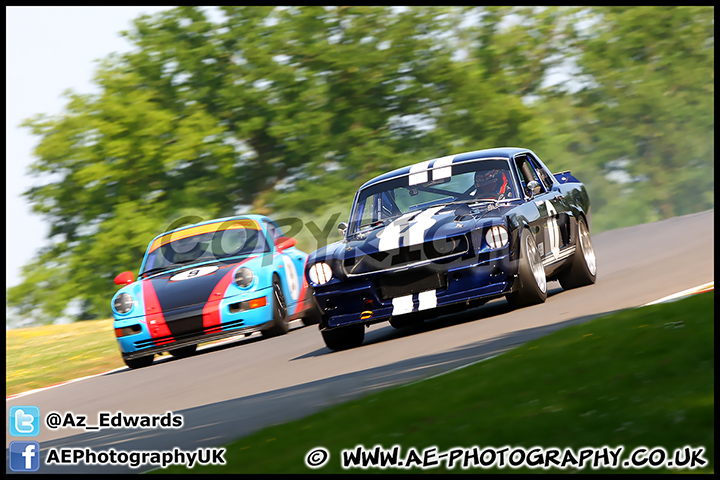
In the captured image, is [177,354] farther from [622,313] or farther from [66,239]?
[66,239]

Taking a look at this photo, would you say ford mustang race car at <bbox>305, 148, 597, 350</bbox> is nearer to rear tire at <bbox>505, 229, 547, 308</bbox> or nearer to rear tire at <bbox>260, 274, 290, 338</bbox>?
rear tire at <bbox>505, 229, 547, 308</bbox>

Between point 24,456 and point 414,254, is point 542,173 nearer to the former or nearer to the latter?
point 414,254

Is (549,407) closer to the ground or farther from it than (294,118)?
farther from it

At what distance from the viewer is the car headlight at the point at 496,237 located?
8.66 meters

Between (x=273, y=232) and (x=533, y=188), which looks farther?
(x=273, y=232)

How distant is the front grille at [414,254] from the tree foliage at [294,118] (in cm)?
1491

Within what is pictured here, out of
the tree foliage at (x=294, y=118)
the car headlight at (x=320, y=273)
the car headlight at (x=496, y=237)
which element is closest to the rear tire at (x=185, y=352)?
the car headlight at (x=320, y=273)

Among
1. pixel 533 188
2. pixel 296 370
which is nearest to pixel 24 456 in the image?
pixel 296 370

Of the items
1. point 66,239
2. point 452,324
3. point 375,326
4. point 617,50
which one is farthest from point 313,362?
point 617,50

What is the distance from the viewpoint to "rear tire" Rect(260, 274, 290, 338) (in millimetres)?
11477

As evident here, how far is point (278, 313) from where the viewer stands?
1156 centimetres

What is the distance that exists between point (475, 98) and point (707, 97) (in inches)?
397

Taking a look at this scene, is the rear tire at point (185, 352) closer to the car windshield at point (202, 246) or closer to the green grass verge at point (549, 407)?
the car windshield at point (202, 246)

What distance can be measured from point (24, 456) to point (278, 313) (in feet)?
18.3
